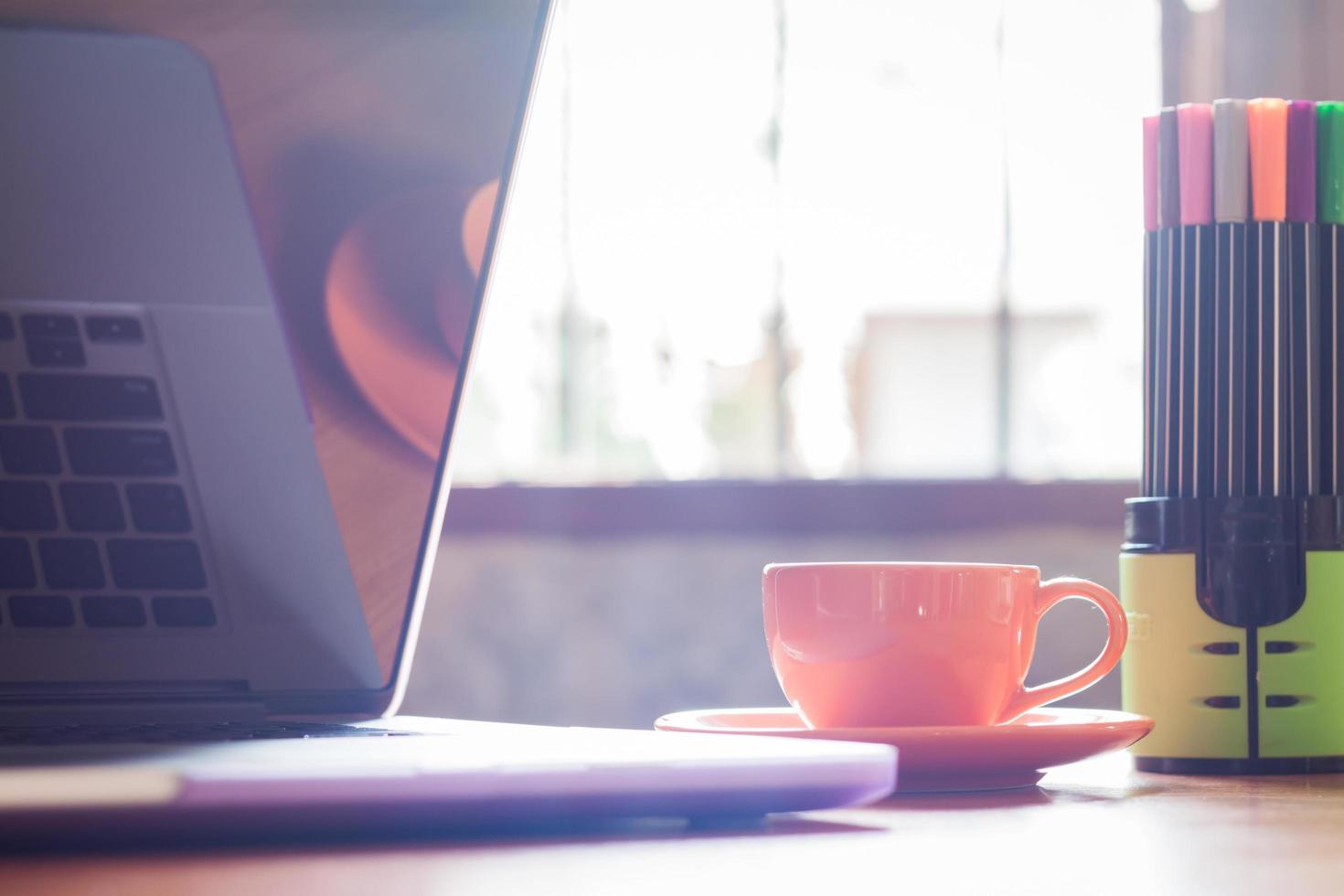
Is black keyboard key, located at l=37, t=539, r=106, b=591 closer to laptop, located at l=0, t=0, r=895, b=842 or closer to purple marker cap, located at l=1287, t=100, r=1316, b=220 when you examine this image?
laptop, located at l=0, t=0, r=895, b=842

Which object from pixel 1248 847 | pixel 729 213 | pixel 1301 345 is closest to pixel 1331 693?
pixel 1301 345

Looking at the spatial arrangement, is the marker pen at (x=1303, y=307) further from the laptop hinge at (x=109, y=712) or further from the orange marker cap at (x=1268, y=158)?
the laptop hinge at (x=109, y=712)

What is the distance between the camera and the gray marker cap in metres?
0.58

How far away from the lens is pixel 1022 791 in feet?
1.56

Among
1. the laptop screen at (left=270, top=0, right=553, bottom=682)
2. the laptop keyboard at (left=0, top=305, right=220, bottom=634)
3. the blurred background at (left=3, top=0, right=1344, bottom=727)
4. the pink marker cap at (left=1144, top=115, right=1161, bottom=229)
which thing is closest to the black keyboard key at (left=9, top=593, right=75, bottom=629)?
the laptop keyboard at (left=0, top=305, right=220, bottom=634)

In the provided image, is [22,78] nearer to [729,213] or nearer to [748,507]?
[748,507]

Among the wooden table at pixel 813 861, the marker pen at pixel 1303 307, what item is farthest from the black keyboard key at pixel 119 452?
the marker pen at pixel 1303 307

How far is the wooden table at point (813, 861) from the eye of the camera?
0.87ft

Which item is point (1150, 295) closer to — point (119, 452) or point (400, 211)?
point (400, 211)

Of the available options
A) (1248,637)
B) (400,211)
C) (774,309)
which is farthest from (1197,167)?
(774,309)

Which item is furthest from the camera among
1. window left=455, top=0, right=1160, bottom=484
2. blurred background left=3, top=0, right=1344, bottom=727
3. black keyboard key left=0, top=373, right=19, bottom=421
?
window left=455, top=0, right=1160, bottom=484

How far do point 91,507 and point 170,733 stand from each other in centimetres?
12

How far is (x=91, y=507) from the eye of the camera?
1.64 ft

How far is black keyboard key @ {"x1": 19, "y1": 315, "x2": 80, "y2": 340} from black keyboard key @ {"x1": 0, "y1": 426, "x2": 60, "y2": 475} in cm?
4
